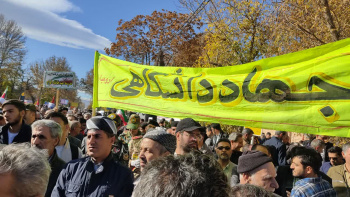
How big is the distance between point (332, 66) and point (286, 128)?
93 cm

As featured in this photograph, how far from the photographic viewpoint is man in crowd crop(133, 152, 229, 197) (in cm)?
106

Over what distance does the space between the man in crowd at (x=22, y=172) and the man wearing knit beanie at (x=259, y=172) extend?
64.5 inches

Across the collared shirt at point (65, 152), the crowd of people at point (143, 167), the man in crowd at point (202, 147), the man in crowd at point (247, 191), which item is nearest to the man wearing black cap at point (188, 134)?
the crowd of people at point (143, 167)

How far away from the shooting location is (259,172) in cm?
255

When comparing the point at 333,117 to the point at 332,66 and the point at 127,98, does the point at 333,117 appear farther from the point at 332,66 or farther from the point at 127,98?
the point at 127,98

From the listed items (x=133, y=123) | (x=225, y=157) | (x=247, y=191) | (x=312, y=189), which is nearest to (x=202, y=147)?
(x=225, y=157)

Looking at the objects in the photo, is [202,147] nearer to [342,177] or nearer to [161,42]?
[342,177]

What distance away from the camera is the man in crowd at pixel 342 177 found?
3.84 meters

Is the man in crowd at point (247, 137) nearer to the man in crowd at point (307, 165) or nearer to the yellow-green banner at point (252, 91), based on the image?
the yellow-green banner at point (252, 91)

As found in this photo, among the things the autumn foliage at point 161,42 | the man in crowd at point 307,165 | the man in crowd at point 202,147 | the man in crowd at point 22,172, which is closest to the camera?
the man in crowd at point 22,172

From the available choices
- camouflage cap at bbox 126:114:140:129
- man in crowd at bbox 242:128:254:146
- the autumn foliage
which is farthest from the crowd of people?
the autumn foliage

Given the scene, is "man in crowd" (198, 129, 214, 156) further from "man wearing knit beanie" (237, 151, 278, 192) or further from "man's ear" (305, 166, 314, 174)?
"man wearing knit beanie" (237, 151, 278, 192)

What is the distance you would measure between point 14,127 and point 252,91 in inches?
135

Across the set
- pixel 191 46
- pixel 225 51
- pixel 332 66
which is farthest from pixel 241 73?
pixel 191 46
